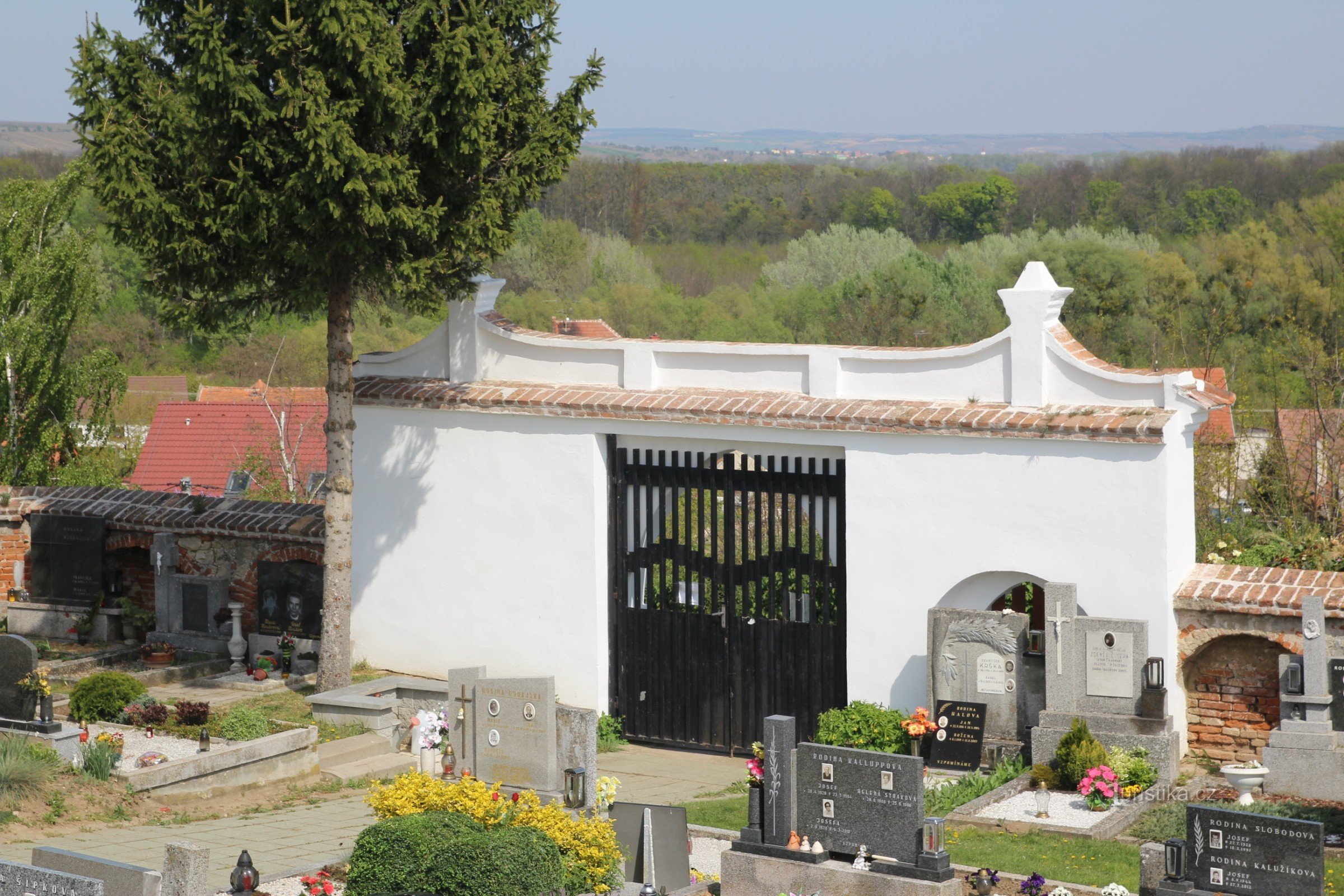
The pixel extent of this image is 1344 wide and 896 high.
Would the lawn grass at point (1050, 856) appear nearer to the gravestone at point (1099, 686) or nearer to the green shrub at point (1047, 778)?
the green shrub at point (1047, 778)

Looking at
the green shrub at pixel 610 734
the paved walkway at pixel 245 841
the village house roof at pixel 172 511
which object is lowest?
the paved walkway at pixel 245 841

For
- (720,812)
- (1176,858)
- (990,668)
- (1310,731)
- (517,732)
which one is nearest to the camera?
(1176,858)

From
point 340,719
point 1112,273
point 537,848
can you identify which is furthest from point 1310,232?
point 537,848

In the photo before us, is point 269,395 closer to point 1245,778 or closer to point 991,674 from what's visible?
point 991,674

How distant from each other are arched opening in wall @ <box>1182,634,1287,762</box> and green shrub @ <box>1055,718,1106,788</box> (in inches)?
57.7

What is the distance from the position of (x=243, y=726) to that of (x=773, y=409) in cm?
612

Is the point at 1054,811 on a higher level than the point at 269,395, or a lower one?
lower

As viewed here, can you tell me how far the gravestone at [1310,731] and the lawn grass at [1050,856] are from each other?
6.44 ft

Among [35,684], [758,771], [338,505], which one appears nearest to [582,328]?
[338,505]

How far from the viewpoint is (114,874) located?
28.1 ft

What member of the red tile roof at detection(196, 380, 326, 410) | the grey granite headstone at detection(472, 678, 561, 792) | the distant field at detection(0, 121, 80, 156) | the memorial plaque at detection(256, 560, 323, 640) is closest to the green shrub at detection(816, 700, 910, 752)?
the grey granite headstone at detection(472, 678, 561, 792)

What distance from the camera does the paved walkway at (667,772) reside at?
45.3 feet

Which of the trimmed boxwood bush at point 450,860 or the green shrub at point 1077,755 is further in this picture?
the green shrub at point 1077,755

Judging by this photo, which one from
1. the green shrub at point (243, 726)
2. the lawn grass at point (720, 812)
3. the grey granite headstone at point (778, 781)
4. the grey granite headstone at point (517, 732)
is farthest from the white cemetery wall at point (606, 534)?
the grey granite headstone at point (778, 781)
